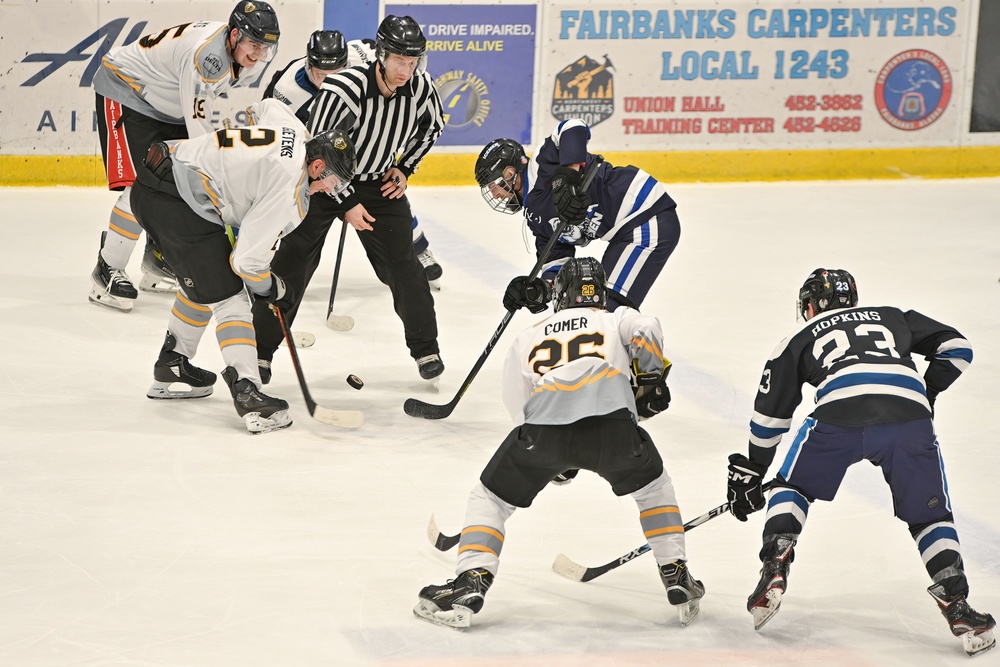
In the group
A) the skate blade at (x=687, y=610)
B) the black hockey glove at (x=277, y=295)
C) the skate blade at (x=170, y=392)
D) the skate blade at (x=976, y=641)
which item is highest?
the black hockey glove at (x=277, y=295)

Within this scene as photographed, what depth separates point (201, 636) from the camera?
2.73m

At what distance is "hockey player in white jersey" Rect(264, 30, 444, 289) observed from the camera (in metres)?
5.27

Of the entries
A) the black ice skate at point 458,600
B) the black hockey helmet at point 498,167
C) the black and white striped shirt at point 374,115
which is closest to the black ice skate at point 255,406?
the black and white striped shirt at point 374,115

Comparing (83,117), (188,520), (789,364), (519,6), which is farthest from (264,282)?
(519,6)

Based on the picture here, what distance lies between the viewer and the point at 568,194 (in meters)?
3.98

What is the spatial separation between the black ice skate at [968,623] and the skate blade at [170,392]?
257cm

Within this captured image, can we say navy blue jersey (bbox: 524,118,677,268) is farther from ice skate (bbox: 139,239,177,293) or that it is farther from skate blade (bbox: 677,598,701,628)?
ice skate (bbox: 139,239,177,293)

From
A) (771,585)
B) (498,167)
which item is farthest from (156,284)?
(771,585)

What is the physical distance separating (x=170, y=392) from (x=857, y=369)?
2452mm

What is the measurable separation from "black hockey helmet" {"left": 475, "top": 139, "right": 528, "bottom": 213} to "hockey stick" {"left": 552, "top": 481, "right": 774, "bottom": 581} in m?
1.32

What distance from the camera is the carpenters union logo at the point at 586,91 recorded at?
7.85 metres

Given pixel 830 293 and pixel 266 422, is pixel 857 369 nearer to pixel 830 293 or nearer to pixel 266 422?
pixel 830 293

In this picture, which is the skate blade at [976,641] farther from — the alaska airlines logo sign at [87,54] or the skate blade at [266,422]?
the alaska airlines logo sign at [87,54]

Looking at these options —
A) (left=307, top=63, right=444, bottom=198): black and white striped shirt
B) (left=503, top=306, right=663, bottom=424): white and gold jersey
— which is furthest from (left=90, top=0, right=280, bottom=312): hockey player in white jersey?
(left=503, top=306, right=663, bottom=424): white and gold jersey
